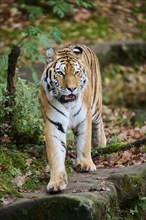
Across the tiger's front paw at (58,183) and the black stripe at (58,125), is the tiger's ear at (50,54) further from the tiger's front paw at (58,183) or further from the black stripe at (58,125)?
the tiger's front paw at (58,183)

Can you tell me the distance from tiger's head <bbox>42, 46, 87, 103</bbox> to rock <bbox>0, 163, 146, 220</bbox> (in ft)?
2.88

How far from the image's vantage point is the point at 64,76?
22.4 ft

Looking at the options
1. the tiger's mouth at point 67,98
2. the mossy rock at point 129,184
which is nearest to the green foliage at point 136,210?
the mossy rock at point 129,184

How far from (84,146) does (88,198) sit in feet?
4.47

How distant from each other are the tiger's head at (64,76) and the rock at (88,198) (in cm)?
88

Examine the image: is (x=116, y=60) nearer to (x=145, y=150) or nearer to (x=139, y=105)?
(x=139, y=105)

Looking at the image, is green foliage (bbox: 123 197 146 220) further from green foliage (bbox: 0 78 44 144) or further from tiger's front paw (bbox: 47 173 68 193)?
green foliage (bbox: 0 78 44 144)

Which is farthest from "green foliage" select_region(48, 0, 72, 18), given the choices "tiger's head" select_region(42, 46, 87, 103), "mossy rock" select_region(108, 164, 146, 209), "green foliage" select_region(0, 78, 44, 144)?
"mossy rock" select_region(108, 164, 146, 209)

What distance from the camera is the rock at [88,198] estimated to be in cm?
591

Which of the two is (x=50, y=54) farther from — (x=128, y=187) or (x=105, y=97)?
(x=105, y=97)

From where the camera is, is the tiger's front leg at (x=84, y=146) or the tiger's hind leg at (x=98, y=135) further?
the tiger's hind leg at (x=98, y=135)

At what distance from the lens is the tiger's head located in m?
6.79

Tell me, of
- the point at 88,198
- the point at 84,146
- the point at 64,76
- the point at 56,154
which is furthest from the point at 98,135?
the point at 88,198

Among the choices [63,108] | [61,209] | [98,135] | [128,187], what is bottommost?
[98,135]
